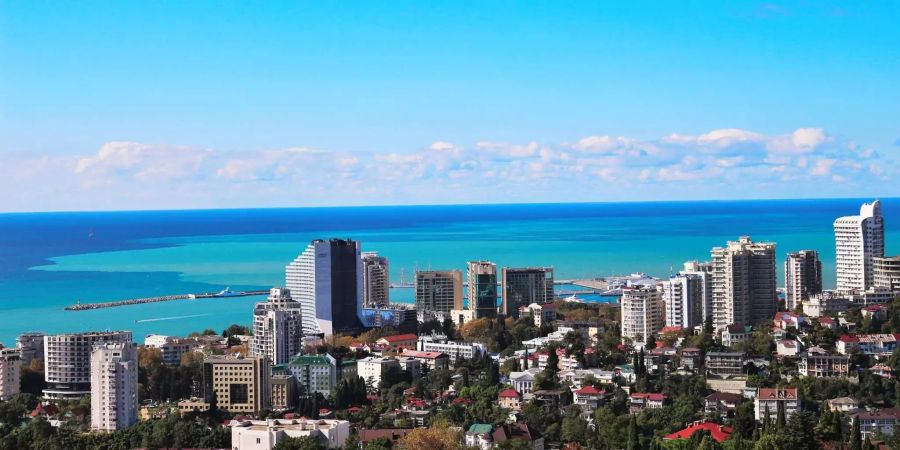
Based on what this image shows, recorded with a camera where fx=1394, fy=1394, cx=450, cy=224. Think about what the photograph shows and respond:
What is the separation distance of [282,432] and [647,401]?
388cm

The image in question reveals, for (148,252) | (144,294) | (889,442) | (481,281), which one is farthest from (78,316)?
(148,252)

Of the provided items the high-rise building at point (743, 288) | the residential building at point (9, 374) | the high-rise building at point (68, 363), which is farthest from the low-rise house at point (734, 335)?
the residential building at point (9, 374)

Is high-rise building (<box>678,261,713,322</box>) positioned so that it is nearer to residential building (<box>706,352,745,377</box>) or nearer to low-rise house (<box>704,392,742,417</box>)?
residential building (<box>706,352,745,377</box>)

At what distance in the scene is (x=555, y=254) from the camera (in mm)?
39406

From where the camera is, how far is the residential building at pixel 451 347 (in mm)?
17016

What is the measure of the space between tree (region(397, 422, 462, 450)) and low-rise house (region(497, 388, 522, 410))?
2.11m

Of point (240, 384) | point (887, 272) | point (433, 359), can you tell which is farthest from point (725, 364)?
point (240, 384)

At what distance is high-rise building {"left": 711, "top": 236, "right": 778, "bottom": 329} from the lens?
17969mm

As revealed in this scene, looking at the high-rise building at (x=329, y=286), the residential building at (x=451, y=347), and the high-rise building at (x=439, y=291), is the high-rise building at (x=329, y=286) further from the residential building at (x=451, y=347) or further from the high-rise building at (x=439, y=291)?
the residential building at (x=451, y=347)

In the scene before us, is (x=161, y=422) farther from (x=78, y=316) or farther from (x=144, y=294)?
(x=144, y=294)

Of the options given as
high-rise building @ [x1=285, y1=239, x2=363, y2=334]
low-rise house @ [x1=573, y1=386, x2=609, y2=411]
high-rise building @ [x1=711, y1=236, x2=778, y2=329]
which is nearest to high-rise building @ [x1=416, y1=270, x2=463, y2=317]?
high-rise building @ [x1=285, y1=239, x2=363, y2=334]

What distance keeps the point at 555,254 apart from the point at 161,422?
2741 cm

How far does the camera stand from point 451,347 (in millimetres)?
17281

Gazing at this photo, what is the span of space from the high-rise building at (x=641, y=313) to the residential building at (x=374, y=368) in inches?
133
